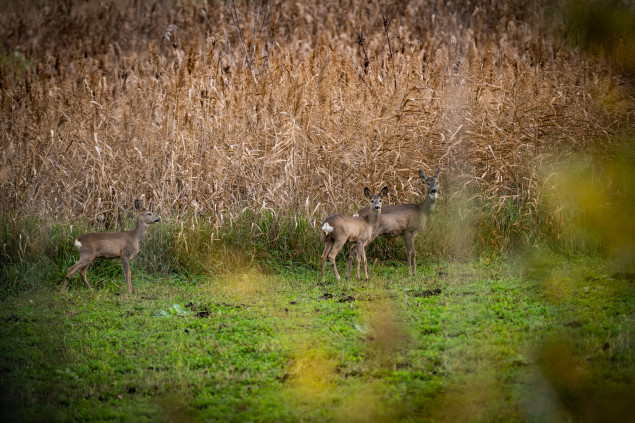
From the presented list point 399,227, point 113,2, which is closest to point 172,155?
point 399,227

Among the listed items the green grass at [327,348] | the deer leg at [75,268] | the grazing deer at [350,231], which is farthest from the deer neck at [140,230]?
the grazing deer at [350,231]

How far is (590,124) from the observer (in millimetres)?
6477

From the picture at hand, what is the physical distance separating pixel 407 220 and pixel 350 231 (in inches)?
31.1

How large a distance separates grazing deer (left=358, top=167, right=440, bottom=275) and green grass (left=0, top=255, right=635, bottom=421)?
557 mm

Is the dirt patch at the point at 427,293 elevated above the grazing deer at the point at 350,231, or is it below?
below

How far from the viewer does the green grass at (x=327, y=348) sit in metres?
3.58

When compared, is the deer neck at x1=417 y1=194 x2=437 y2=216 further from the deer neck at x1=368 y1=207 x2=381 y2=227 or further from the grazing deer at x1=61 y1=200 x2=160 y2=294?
the grazing deer at x1=61 y1=200 x2=160 y2=294

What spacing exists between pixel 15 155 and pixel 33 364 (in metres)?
4.66

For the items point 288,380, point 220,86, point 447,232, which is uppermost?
point 220,86

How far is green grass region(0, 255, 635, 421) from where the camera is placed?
3.58m

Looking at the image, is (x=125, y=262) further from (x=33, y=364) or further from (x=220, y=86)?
(x=220, y=86)

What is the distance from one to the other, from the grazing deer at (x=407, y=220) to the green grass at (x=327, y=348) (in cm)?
56

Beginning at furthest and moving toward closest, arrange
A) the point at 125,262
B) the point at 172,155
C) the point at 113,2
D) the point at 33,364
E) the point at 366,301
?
the point at 113,2, the point at 172,155, the point at 125,262, the point at 366,301, the point at 33,364

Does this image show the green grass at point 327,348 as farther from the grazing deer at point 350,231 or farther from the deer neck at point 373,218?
the deer neck at point 373,218
